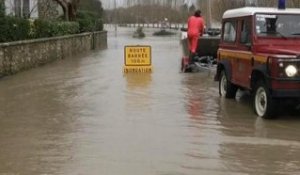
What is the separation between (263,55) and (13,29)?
10.9 metres

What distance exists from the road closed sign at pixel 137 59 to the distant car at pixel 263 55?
20.3ft

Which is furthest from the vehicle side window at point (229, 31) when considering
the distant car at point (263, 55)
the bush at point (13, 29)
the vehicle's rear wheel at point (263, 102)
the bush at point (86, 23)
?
the bush at point (86, 23)

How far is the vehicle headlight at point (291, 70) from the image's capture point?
965 centimetres

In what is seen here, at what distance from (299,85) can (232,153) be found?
2.44 m

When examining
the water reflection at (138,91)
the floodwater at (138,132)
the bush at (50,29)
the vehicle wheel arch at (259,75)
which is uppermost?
the bush at (50,29)

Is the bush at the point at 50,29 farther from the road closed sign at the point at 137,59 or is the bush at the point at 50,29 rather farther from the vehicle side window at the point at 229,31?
the vehicle side window at the point at 229,31

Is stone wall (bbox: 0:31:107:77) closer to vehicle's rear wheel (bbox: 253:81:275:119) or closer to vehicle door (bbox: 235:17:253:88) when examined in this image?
vehicle door (bbox: 235:17:253:88)

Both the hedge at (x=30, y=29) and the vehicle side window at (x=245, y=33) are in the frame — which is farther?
the hedge at (x=30, y=29)

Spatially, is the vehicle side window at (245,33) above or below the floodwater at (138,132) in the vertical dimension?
above

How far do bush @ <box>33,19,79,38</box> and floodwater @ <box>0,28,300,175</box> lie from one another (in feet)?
25.5

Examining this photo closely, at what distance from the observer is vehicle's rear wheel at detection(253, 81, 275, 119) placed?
32.8ft

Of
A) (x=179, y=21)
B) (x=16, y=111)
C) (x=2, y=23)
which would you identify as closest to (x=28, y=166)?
(x=16, y=111)

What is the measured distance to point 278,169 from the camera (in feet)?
23.6

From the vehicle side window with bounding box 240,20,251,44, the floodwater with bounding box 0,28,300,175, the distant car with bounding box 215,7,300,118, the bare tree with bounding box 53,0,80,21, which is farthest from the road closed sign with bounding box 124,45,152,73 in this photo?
the bare tree with bounding box 53,0,80,21
